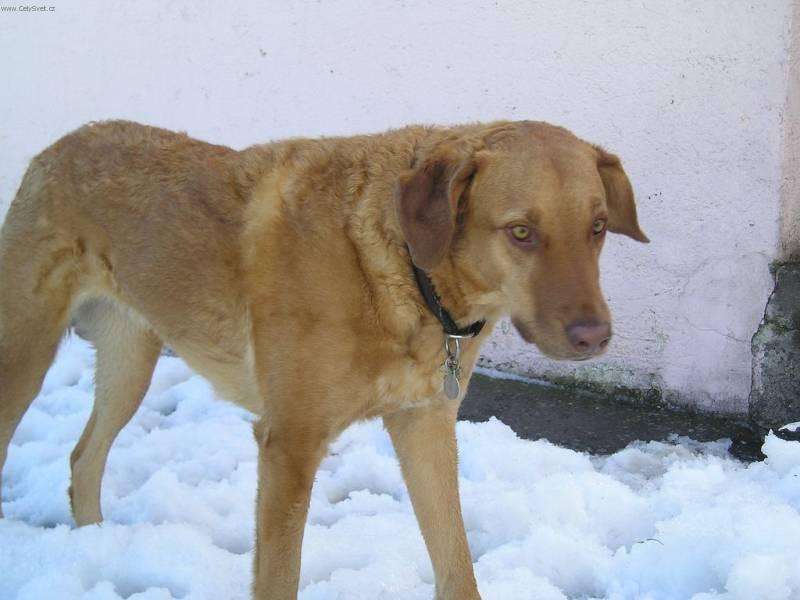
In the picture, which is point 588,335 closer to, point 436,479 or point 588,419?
point 436,479

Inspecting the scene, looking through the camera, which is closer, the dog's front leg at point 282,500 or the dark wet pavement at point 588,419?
the dog's front leg at point 282,500

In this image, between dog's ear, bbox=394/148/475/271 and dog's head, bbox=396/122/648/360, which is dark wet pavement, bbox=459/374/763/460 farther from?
dog's ear, bbox=394/148/475/271

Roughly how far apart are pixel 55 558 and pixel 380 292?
5.55 ft

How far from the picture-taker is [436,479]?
10.3 ft

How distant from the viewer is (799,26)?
4.14 meters

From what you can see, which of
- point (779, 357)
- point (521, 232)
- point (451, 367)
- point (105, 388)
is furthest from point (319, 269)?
point (779, 357)

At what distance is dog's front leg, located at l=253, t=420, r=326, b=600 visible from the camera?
9.06 feet

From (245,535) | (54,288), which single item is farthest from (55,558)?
(54,288)

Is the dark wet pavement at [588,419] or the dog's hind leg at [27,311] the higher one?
the dog's hind leg at [27,311]

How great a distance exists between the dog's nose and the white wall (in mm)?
2362

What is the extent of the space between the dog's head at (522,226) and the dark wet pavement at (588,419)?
77.9 inches

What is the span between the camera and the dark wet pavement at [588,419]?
14.5 feet

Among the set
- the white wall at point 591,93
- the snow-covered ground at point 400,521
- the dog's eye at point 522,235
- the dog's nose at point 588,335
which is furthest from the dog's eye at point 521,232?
the white wall at point 591,93

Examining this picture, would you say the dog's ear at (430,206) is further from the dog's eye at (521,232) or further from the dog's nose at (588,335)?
the dog's nose at (588,335)
